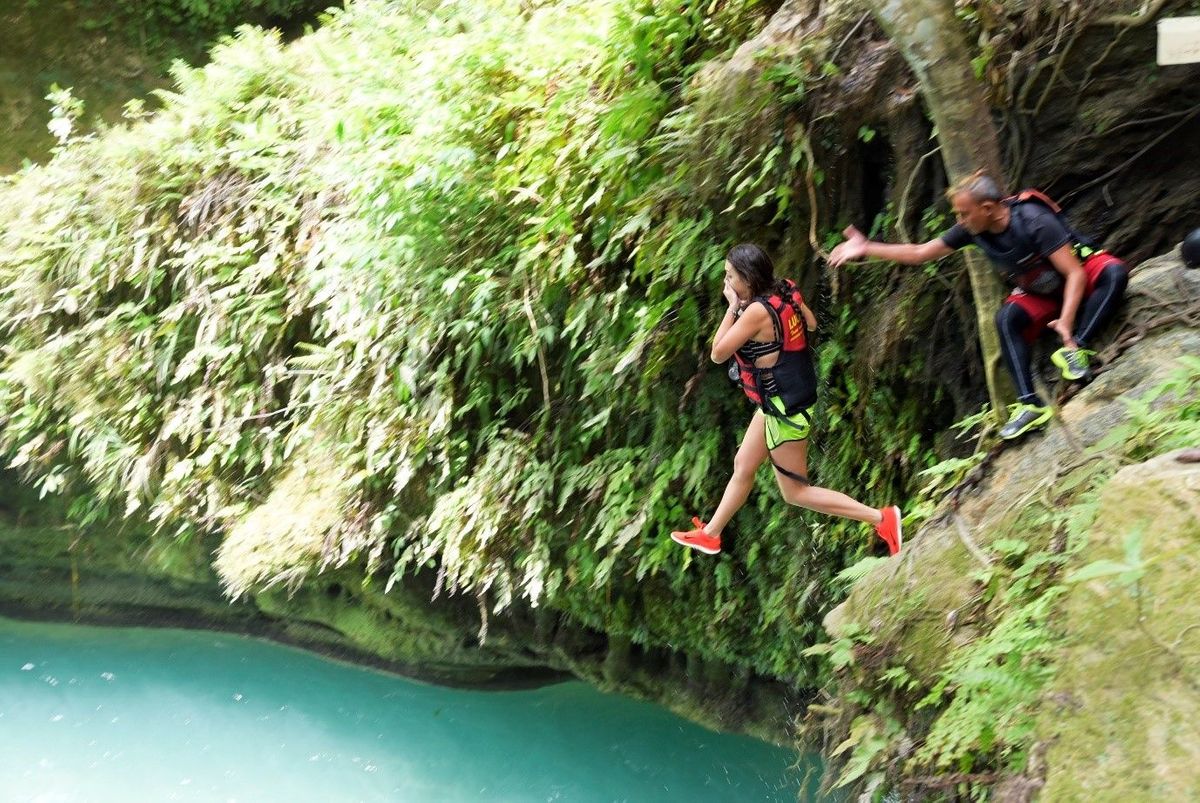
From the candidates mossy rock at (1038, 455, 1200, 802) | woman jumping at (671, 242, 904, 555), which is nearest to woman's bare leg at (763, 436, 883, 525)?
woman jumping at (671, 242, 904, 555)

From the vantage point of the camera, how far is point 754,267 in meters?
3.62

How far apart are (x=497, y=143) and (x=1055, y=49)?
293 centimetres

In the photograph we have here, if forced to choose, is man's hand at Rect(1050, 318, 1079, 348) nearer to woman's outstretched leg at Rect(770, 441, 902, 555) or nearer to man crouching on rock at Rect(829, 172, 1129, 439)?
man crouching on rock at Rect(829, 172, 1129, 439)

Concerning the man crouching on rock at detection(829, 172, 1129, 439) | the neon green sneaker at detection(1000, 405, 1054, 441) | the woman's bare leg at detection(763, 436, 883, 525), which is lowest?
the woman's bare leg at detection(763, 436, 883, 525)

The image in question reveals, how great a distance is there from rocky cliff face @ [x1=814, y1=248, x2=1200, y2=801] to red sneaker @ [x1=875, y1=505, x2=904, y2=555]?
48 centimetres

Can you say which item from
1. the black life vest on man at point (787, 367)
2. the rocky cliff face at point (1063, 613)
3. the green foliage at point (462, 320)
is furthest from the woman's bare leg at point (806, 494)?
the rocky cliff face at point (1063, 613)

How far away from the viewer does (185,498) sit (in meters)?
6.78

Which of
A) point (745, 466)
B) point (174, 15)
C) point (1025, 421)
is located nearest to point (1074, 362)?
point (1025, 421)

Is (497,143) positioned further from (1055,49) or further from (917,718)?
(917,718)

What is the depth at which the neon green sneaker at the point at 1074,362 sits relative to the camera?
3109 millimetres

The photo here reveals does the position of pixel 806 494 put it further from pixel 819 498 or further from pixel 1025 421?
pixel 1025 421

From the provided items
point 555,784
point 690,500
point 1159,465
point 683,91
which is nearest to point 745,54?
point 683,91

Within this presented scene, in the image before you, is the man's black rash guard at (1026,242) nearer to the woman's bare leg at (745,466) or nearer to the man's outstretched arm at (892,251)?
the man's outstretched arm at (892,251)

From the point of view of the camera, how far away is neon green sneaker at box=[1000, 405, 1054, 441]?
3.10m
